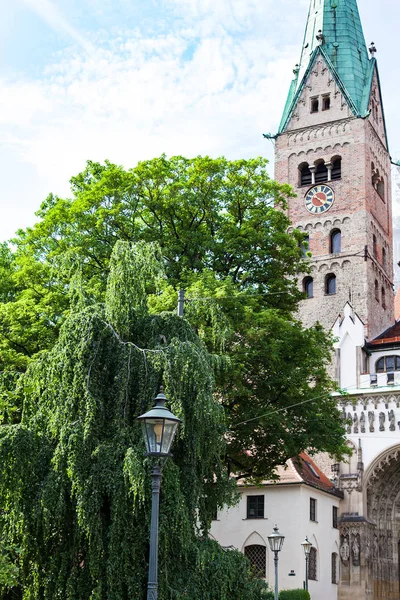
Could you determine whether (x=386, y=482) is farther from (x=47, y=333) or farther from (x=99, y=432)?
(x=99, y=432)

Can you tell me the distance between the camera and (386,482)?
126ft

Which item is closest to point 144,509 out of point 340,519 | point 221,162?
point 221,162

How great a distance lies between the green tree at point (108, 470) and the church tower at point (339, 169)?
87.0 feet

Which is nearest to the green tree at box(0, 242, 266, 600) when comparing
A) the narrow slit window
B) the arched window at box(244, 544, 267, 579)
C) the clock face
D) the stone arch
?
the arched window at box(244, 544, 267, 579)

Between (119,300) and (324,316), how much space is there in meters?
Answer: 27.7

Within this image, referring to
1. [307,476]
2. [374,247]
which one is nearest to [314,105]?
[374,247]

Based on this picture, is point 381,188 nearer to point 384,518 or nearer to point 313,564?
point 384,518

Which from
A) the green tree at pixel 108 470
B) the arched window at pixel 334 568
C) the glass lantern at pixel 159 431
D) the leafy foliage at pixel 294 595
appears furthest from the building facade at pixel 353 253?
the glass lantern at pixel 159 431

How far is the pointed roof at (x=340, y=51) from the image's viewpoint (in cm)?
4559

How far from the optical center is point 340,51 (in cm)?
4666

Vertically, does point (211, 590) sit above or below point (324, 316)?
below

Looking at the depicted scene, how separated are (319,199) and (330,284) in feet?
15.7

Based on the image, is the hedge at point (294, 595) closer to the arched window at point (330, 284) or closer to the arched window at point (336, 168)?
the arched window at point (330, 284)

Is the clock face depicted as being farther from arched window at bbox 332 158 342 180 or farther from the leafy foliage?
the leafy foliage
